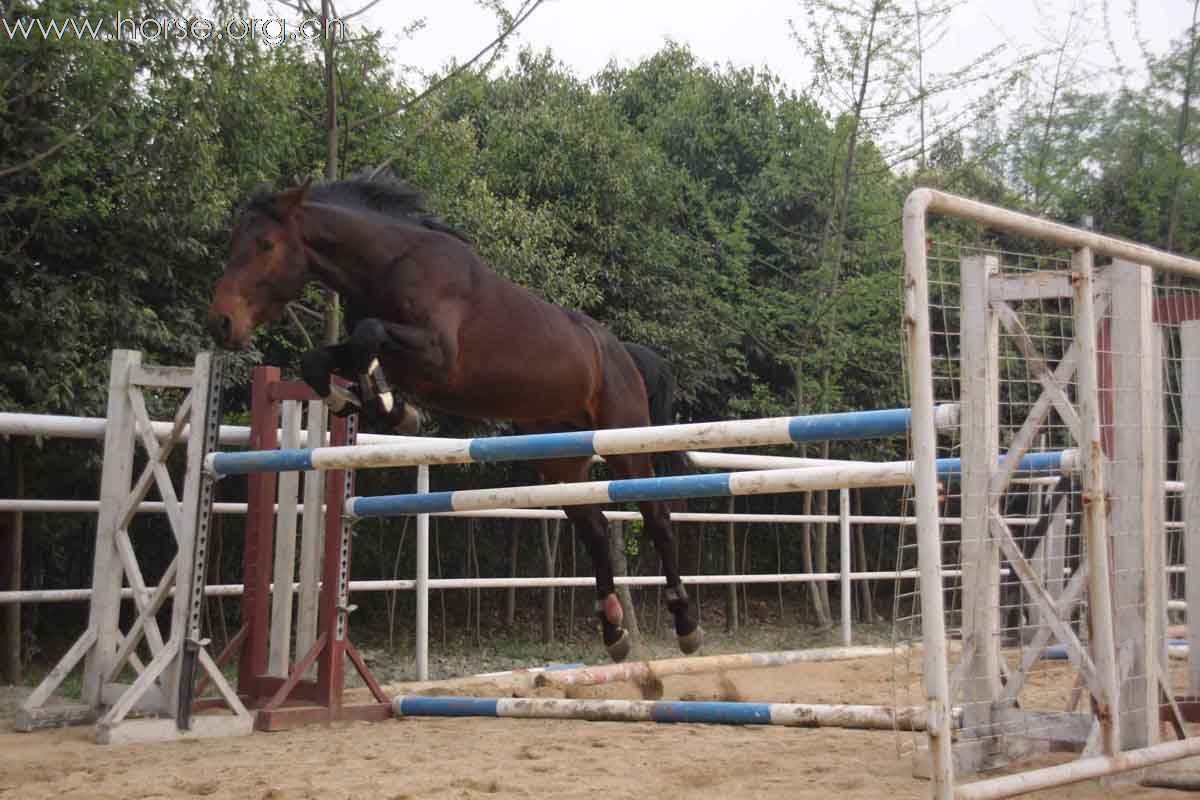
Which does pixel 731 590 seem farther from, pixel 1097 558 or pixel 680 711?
pixel 1097 558

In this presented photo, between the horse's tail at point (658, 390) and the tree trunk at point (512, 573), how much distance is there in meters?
3.60

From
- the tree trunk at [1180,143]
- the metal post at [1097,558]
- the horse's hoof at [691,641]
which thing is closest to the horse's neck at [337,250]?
the horse's hoof at [691,641]

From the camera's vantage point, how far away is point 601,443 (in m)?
3.37

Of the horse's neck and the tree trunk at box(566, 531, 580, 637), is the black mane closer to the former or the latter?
the horse's neck

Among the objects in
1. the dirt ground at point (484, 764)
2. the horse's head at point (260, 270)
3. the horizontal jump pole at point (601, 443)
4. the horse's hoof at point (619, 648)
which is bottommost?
the dirt ground at point (484, 764)

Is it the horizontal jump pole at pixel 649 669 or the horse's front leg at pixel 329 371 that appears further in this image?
the horizontal jump pole at pixel 649 669

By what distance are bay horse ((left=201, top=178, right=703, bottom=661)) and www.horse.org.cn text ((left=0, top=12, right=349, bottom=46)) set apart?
218 cm

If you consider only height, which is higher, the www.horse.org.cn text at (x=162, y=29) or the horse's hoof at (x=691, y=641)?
the www.horse.org.cn text at (x=162, y=29)

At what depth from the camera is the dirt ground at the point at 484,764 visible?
117 inches

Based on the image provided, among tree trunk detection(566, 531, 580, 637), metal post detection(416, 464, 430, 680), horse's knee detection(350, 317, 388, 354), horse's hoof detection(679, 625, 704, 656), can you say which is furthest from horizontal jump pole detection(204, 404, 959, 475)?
tree trunk detection(566, 531, 580, 637)

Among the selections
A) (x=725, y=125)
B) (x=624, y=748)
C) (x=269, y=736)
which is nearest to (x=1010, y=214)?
(x=624, y=748)

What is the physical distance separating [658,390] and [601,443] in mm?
2550

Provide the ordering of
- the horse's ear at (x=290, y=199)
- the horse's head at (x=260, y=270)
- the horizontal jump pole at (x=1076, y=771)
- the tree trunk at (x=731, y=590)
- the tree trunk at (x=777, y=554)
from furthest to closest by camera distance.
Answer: the tree trunk at (x=777, y=554) → the tree trunk at (x=731, y=590) → the horse's ear at (x=290, y=199) → the horse's head at (x=260, y=270) → the horizontal jump pole at (x=1076, y=771)

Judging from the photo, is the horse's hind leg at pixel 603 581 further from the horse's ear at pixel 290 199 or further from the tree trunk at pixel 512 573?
the tree trunk at pixel 512 573
